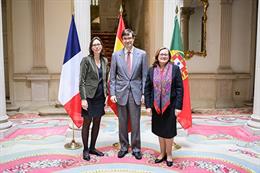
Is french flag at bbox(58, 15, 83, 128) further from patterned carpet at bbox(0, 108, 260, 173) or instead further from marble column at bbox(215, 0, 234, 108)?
marble column at bbox(215, 0, 234, 108)

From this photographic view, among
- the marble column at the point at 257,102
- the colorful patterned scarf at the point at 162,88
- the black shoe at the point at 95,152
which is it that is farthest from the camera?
the marble column at the point at 257,102

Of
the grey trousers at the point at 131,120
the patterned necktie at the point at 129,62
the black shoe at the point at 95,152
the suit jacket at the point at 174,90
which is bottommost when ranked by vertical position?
the black shoe at the point at 95,152

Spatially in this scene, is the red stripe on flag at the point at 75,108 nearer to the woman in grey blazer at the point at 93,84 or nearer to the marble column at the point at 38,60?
the woman in grey blazer at the point at 93,84

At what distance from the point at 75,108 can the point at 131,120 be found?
3.18 ft

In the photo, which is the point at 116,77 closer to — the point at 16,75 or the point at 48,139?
the point at 48,139

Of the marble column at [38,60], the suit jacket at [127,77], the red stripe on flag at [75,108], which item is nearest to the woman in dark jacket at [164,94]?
the suit jacket at [127,77]

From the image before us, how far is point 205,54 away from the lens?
9.48 metres

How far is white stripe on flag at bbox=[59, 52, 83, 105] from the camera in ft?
17.5

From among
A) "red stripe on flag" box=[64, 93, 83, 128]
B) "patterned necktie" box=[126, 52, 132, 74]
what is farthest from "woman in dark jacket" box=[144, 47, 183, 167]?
"red stripe on flag" box=[64, 93, 83, 128]

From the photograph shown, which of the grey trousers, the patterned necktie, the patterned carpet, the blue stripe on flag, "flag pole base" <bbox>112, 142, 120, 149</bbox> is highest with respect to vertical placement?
the blue stripe on flag

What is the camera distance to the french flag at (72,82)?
5.31 m

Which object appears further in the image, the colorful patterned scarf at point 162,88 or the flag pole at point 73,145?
the flag pole at point 73,145

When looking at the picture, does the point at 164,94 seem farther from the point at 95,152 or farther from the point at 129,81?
the point at 95,152

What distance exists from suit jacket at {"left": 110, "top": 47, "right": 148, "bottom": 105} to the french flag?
74 centimetres
